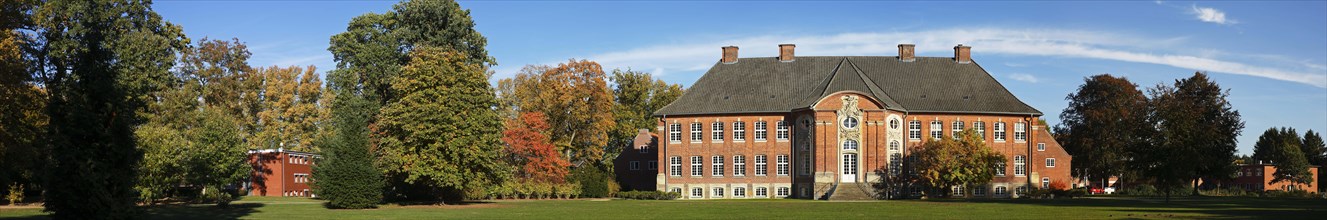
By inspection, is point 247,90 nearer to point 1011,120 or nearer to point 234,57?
point 234,57

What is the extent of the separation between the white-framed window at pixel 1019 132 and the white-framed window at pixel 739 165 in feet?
55.4

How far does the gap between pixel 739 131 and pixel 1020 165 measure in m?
17.7

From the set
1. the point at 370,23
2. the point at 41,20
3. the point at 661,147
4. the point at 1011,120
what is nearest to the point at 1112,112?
the point at 1011,120

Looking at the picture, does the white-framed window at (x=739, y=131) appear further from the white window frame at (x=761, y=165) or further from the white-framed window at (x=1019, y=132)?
the white-framed window at (x=1019, y=132)

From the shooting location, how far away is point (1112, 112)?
279 ft

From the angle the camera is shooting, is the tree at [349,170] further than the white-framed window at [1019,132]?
No

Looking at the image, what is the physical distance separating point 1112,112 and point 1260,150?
79250mm

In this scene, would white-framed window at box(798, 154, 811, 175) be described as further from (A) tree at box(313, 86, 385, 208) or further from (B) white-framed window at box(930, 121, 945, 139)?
(A) tree at box(313, 86, 385, 208)

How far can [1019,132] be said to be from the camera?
75.9 meters

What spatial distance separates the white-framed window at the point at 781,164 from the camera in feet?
243

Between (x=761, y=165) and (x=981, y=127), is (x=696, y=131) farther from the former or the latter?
(x=981, y=127)

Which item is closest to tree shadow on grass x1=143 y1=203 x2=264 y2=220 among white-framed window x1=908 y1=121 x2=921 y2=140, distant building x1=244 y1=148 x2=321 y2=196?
distant building x1=244 y1=148 x2=321 y2=196

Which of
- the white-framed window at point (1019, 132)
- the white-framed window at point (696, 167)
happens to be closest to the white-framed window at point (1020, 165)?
the white-framed window at point (1019, 132)

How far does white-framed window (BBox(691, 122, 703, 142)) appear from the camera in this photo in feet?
248
